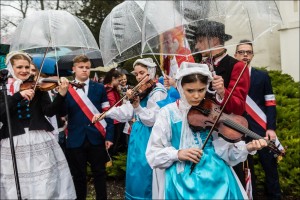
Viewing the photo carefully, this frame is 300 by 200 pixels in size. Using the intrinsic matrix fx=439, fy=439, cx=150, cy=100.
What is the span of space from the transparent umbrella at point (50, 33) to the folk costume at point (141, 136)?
30.6 inches

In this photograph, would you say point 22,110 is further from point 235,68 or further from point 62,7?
point 62,7

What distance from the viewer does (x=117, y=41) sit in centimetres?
522

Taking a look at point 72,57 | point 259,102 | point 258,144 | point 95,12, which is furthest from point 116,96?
point 95,12

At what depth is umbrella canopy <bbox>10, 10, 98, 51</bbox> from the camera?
16.3 feet

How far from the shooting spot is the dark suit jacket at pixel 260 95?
16.1 ft

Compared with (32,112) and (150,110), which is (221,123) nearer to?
(150,110)

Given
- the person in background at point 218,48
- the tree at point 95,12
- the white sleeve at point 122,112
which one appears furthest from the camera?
the tree at point 95,12

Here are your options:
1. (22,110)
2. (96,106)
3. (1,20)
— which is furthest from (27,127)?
(1,20)

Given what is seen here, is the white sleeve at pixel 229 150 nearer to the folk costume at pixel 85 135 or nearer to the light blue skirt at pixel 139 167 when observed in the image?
the light blue skirt at pixel 139 167

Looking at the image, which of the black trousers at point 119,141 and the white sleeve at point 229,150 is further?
the black trousers at point 119,141

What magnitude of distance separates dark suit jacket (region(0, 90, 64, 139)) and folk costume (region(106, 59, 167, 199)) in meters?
0.85

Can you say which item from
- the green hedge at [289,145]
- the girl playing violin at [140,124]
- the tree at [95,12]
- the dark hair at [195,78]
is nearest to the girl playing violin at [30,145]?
the girl playing violin at [140,124]

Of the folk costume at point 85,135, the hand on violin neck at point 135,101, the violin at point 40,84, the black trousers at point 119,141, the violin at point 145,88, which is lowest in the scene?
the black trousers at point 119,141

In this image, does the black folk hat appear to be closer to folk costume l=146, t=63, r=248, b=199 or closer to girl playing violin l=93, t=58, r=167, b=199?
folk costume l=146, t=63, r=248, b=199
